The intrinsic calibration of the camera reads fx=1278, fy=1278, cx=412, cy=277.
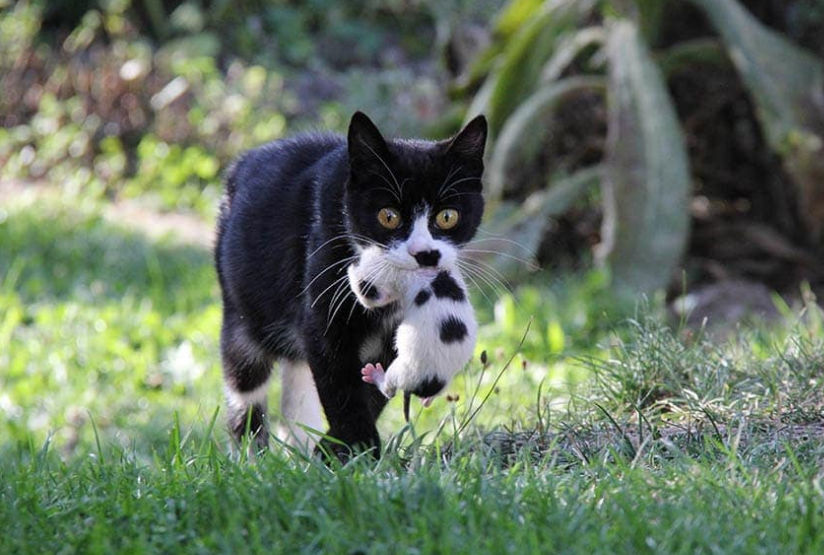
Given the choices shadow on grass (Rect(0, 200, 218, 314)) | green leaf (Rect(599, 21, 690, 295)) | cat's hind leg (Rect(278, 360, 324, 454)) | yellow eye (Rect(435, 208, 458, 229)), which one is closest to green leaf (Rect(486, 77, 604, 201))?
green leaf (Rect(599, 21, 690, 295))

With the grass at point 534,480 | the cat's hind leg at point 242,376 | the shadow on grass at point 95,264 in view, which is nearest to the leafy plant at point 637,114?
the grass at point 534,480

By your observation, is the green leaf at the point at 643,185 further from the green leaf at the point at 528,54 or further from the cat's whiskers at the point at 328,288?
the cat's whiskers at the point at 328,288

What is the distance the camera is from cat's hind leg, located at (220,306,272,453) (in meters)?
4.16

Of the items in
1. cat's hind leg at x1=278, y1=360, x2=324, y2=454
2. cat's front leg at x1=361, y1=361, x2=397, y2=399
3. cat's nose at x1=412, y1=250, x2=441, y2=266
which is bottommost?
cat's hind leg at x1=278, y1=360, x2=324, y2=454

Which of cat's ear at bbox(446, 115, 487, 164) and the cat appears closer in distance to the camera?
the cat

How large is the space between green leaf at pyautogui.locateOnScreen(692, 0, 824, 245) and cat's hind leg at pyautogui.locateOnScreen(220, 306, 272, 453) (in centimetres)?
327

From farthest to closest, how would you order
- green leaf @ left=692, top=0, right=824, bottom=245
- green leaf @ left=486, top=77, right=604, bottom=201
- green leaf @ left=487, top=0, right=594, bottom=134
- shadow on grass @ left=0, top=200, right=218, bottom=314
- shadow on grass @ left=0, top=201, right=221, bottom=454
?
shadow on grass @ left=0, top=200, right=218, bottom=314
green leaf @ left=487, top=0, right=594, bottom=134
green leaf @ left=486, top=77, right=604, bottom=201
green leaf @ left=692, top=0, right=824, bottom=245
shadow on grass @ left=0, top=201, right=221, bottom=454

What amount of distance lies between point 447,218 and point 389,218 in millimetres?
170

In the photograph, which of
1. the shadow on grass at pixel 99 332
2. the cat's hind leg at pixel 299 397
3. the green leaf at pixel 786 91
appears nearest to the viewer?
the cat's hind leg at pixel 299 397

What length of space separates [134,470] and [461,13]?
7620mm

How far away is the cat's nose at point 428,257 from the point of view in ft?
10.6

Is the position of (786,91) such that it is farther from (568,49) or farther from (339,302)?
(339,302)

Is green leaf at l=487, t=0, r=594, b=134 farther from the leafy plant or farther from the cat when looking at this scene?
the cat

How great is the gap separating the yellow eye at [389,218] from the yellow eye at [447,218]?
0.11 m
